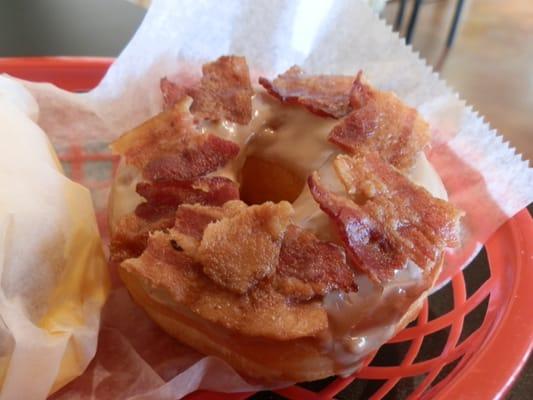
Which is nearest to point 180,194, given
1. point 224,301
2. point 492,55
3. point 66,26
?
point 224,301

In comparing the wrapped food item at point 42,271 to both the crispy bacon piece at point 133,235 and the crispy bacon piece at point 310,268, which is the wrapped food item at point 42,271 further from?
the crispy bacon piece at point 310,268

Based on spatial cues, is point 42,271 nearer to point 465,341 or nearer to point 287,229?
point 287,229

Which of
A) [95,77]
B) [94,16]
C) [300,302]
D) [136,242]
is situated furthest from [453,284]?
[94,16]

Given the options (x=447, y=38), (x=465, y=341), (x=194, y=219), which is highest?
(x=194, y=219)

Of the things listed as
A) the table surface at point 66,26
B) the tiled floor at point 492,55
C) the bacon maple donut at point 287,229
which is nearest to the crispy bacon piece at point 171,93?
the bacon maple donut at point 287,229

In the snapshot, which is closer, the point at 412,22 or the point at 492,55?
the point at 492,55

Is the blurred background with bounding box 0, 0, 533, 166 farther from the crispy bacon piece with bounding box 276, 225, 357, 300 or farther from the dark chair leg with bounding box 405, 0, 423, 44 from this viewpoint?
the crispy bacon piece with bounding box 276, 225, 357, 300

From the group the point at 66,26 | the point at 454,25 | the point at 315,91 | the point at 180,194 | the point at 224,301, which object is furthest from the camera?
the point at 454,25
